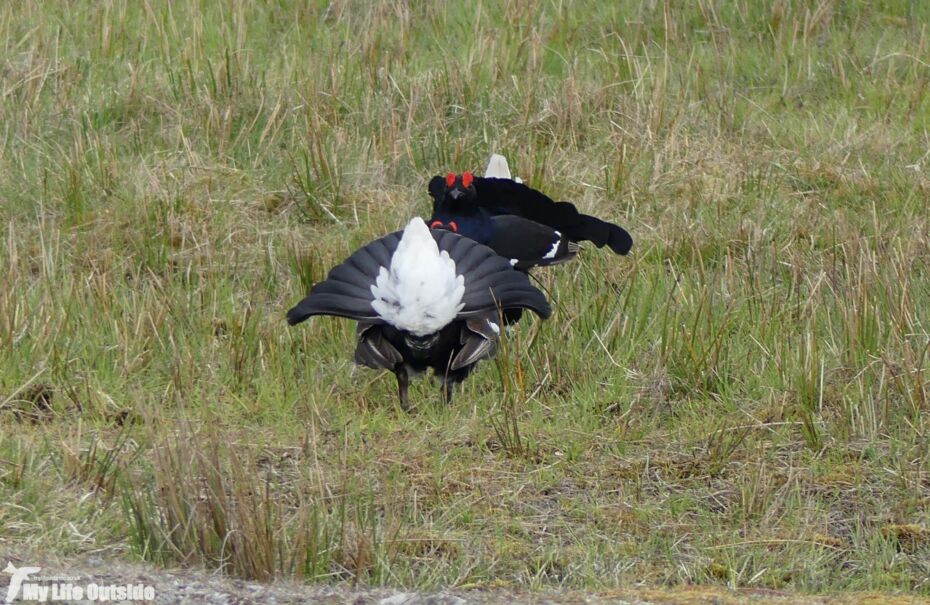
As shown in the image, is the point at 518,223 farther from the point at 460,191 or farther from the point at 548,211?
the point at 460,191

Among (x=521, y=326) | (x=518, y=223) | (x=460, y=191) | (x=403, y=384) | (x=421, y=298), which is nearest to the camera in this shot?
(x=421, y=298)

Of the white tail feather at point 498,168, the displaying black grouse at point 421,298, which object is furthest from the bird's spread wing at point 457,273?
the white tail feather at point 498,168

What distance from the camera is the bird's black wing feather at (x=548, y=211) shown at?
6285mm

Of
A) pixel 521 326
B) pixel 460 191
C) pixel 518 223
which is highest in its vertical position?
pixel 460 191

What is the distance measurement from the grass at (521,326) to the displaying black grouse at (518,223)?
23 centimetres

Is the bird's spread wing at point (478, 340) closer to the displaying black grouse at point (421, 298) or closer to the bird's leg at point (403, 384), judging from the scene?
the displaying black grouse at point (421, 298)

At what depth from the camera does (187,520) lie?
379cm

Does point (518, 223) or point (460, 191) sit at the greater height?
point (460, 191)

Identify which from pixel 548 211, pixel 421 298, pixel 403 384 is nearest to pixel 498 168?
pixel 548 211

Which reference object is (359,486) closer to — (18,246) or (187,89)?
(18,246)

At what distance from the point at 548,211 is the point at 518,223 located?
0.16 metres

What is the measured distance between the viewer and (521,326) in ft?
19.5

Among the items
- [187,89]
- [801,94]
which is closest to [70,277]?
[187,89]

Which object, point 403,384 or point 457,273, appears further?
point 403,384
